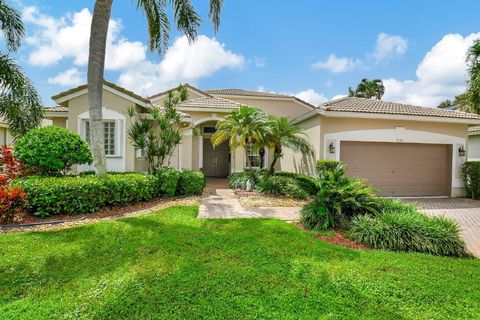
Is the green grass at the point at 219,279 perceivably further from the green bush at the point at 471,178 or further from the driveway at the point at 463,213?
the green bush at the point at 471,178

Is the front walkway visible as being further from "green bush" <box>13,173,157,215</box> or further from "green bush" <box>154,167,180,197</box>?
A: "green bush" <box>13,173,157,215</box>

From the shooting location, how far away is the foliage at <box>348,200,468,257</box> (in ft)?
19.0

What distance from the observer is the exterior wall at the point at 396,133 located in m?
12.4

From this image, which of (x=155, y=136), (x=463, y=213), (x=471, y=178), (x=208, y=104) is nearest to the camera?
(x=463, y=213)

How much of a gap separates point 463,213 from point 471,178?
482 centimetres

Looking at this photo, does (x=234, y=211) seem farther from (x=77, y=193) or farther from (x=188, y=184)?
(x=77, y=193)

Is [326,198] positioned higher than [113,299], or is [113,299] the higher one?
[326,198]

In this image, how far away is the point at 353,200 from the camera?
279 inches

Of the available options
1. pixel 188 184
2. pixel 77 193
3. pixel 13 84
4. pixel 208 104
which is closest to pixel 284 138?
pixel 188 184

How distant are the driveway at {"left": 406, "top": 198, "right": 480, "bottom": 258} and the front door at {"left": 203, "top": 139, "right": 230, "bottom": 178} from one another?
1253 centimetres

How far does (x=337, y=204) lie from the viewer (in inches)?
279

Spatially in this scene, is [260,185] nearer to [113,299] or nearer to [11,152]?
[113,299]

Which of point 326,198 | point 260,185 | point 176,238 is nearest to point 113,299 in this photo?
point 176,238

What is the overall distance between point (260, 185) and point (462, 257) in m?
8.53
